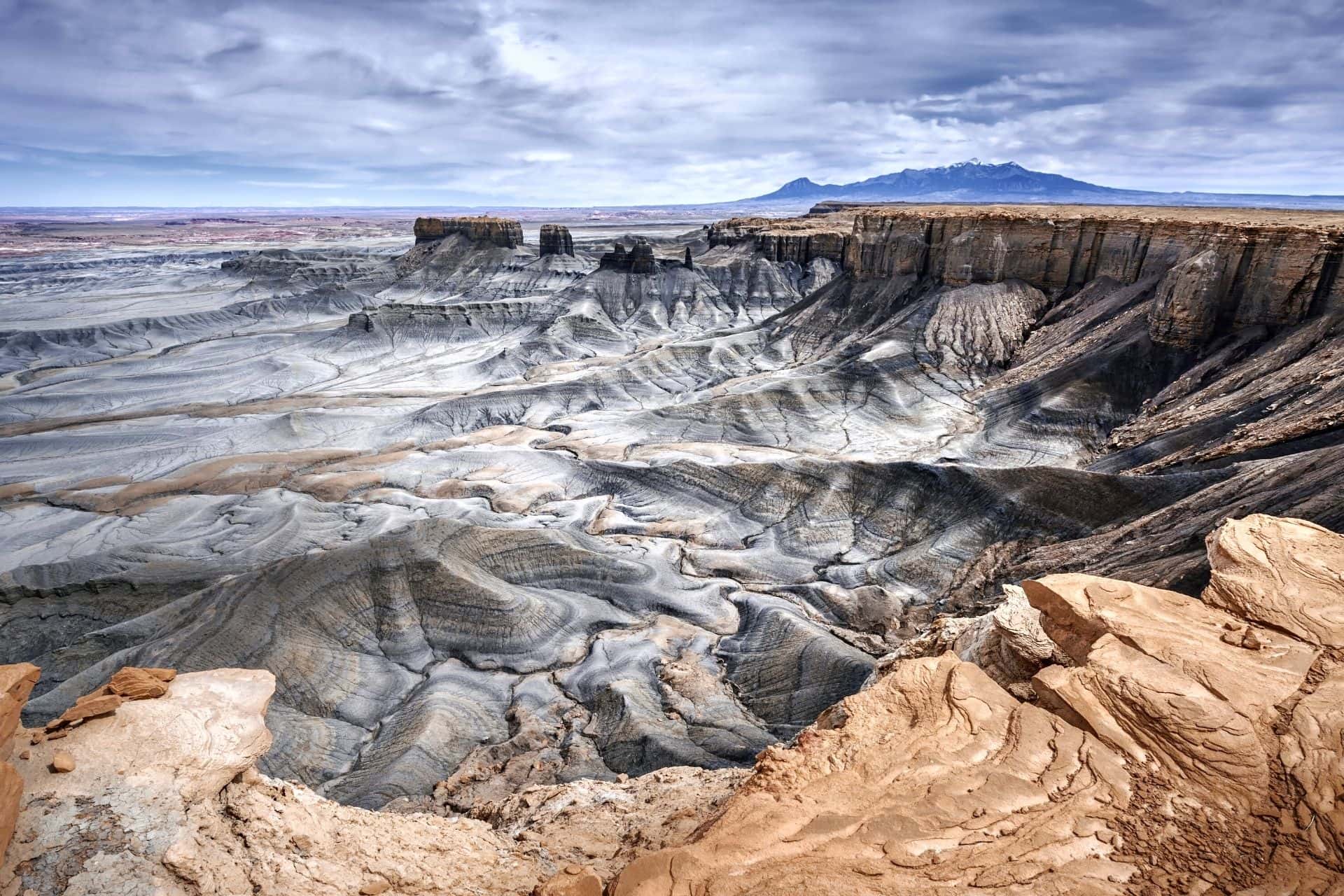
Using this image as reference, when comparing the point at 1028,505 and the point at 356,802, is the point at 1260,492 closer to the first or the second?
the point at 1028,505

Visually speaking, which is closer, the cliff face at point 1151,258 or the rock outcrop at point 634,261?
the cliff face at point 1151,258

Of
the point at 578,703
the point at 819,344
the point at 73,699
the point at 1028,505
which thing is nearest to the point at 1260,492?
the point at 1028,505

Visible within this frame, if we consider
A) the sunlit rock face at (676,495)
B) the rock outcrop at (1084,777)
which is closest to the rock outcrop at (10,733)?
the rock outcrop at (1084,777)

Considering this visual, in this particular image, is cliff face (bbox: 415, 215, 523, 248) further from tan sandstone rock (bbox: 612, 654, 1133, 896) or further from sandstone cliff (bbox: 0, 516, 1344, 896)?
tan sandstone rock (bbox: 612, 654, 1133, 896)

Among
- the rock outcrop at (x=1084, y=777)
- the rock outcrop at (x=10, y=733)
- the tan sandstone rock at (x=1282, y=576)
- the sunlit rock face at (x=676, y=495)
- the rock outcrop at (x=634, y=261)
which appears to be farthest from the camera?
the rock outcrop at (x=634, y=261)

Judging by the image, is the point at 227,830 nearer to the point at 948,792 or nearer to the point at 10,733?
the point at 10,733

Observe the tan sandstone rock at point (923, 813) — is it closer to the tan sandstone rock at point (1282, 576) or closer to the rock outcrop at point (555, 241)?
the tan sandstone rock at point (1282, 576)

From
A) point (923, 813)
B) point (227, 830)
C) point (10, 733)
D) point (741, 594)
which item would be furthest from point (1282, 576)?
point (741, 594)
